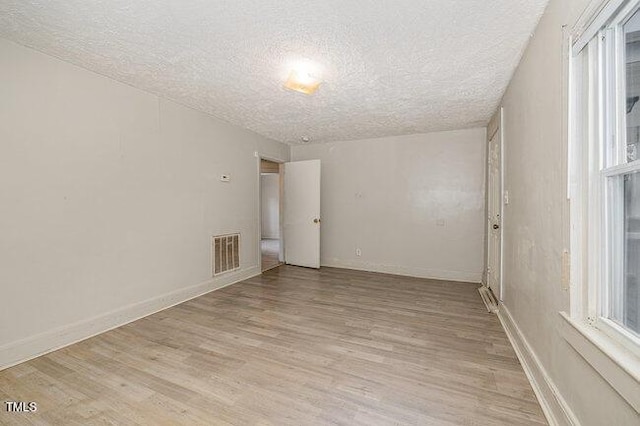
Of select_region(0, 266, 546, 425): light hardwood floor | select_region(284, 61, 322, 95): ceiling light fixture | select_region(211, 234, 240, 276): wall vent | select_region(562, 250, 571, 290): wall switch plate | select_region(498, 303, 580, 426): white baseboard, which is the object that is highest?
select_region(284, 61, 322, 95): ceiling light fixture

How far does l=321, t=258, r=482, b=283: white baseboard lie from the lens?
169 inches

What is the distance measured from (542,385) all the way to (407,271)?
301 cm

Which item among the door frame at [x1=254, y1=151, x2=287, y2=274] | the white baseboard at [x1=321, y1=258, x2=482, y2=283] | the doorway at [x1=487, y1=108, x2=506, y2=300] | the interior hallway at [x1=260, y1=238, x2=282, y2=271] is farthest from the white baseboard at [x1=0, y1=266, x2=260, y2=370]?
the doorway at [x1=487, y1=108, x2=506, y2=300]

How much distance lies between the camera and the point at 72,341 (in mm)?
2334

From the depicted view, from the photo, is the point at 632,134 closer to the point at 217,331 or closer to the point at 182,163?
the point at 217,331

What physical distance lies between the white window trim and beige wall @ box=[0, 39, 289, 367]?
11.4ft

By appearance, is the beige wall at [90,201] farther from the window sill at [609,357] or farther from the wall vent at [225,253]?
the window sill at [609,357]

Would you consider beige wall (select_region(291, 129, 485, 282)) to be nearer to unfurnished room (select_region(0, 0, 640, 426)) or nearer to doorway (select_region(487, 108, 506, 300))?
doorway (select_region(487, 108, 506, 300))

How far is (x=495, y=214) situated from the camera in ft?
11.2

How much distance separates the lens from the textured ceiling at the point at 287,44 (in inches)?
64.9

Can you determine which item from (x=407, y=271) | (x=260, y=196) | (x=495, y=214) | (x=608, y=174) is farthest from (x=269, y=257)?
(x=608, y=174)

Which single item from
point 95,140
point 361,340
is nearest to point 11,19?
point 95,140

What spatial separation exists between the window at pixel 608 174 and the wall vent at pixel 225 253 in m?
3.66

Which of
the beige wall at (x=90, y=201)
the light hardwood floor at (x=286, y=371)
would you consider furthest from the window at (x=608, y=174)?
the beige wall at (x=90, y=201)
